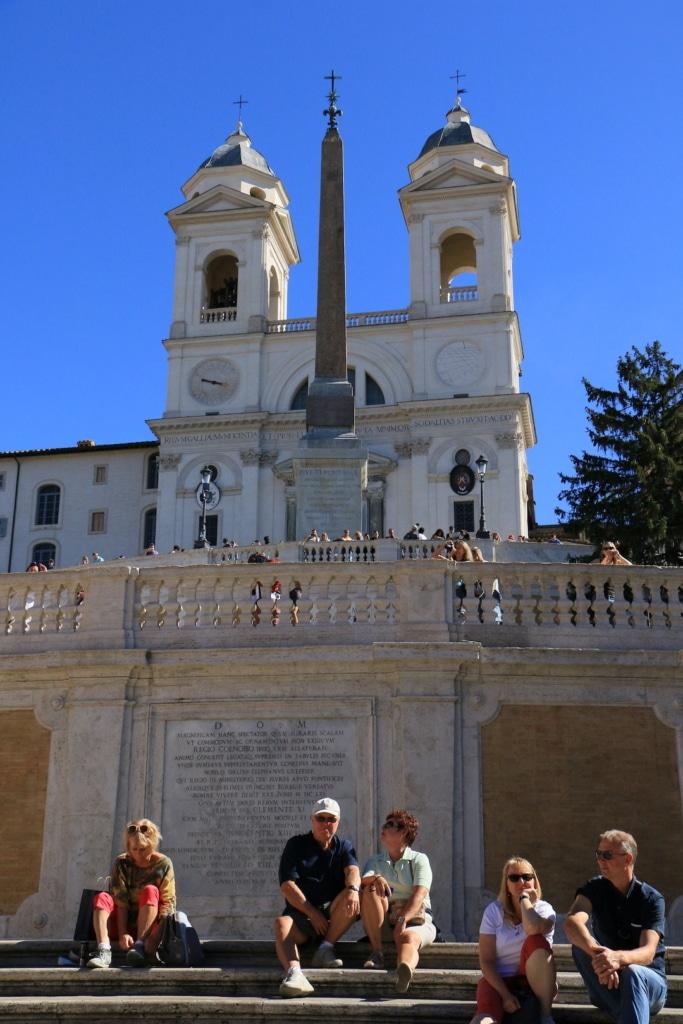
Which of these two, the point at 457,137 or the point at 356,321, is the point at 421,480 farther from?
the point at 457,137

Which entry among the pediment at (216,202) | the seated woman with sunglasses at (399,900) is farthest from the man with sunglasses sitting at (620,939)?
the pediment at (216,202)

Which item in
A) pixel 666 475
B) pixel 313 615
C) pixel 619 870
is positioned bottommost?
pixel 619 870

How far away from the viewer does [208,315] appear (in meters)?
59.1

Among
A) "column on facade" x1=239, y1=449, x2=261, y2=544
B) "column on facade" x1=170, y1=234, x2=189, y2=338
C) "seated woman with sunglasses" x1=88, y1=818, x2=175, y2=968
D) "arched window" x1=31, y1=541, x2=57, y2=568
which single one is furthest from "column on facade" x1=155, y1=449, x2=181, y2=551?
"seated woman with sunglasses" x1=88, y1=818, x2=175, y2=968

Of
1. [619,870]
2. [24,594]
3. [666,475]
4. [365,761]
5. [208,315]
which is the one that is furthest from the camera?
[208,315]

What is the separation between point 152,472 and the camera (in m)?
59.8

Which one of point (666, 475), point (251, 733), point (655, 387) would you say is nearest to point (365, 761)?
point (251, 733)

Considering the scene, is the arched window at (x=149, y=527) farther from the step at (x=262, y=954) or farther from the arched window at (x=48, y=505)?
the step at (x=262, y=954)

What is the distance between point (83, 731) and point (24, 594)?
1607 millimetres

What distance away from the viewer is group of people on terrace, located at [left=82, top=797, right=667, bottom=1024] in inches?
300

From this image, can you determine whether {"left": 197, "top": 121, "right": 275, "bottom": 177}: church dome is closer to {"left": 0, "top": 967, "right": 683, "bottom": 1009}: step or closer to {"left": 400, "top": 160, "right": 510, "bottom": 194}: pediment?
{"left": 400, "top": 160, "right": 510, "bottom": 194}: pediment

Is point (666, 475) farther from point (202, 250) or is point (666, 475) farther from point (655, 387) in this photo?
point (202, 250)

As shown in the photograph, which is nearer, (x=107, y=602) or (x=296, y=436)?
(x=107, y=602)

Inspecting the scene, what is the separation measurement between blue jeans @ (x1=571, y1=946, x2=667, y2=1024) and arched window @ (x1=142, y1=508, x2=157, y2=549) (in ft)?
169
